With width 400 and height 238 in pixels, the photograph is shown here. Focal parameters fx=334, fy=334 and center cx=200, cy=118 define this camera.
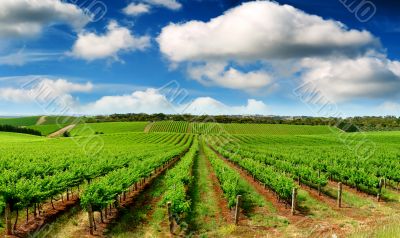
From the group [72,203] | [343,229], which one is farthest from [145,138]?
[343,229]

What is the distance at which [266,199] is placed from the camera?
22.8 meters

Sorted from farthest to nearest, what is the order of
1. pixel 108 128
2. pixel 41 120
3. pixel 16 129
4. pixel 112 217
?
pixel 41 120, pixel 108 128, pixel 16 129, pixel 112 217

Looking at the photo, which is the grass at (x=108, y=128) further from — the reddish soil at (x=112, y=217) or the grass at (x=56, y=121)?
the reddish soil at (x=112, y=217)

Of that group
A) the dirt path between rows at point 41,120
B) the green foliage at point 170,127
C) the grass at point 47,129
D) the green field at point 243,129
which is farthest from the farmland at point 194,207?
the dirt path between rows at point 41,120

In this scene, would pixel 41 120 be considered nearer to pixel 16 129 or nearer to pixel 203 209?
pixel 16 129

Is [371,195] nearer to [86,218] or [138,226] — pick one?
[138,226]

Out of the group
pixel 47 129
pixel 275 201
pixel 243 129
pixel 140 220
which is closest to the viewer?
pixel 140 220

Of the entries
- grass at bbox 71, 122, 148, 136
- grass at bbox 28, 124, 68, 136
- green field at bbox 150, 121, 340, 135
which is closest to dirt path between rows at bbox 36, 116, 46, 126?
grass at bbox 28, 124, 68, 136

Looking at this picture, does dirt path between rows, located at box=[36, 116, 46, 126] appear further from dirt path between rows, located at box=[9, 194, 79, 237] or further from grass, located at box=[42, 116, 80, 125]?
dirt path between rows, located at box=[9, 194, 79, 237]

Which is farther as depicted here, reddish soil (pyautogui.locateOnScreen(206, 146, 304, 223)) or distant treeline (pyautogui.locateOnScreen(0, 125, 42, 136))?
distant treeline (pyautogui.locateOnScreen(0, 125, 42, 136))

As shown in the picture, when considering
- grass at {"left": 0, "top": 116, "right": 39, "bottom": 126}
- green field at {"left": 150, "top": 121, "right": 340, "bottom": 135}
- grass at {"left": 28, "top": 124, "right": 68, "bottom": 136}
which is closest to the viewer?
green field at {"left": 150, "top": 121, "right": 340, "bottom": 135}

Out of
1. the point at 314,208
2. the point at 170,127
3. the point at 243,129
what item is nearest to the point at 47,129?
the point at 170,127

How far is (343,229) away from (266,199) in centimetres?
716

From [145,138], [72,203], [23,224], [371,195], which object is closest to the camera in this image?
[23,224]
